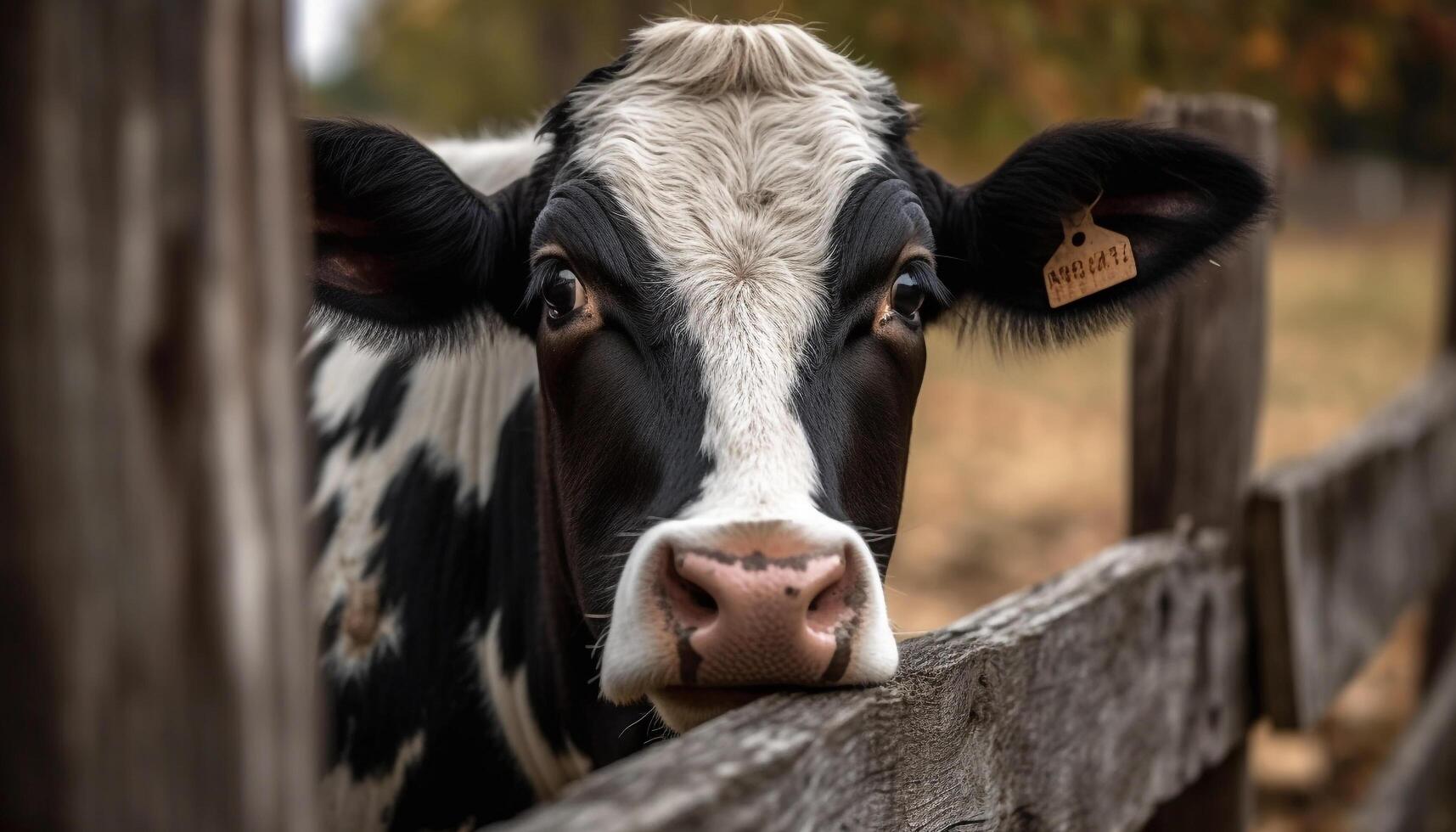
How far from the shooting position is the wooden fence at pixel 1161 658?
1.29 metres

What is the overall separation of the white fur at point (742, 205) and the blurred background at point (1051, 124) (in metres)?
0.36

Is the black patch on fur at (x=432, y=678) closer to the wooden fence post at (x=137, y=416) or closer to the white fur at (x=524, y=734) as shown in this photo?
the white fur at (x=524, y=734)

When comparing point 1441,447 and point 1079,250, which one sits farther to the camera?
point 1441,447

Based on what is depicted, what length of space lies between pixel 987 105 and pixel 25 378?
5297mm

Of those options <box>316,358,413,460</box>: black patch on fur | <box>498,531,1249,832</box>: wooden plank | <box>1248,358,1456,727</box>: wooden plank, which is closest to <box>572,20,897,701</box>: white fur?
<box>498,531,1249,832</box>: wooden plank

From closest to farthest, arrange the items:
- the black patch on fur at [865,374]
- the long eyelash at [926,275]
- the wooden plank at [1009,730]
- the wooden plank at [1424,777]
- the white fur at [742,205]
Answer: the wooden plank at [1009,730] → the white fur at [742,205] → the black patch on fur at [865,374] → the long eyelash at [926,275] → the wooden plank at [1424,777]

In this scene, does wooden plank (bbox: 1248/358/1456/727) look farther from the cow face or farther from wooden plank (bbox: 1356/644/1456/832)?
the cow face

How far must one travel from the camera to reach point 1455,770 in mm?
5234

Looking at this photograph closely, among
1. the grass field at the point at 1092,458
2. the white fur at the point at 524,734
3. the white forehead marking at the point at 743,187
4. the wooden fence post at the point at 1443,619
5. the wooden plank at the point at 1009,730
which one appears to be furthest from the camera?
the grass field at the point at 1092,458

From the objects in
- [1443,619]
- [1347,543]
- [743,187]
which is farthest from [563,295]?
[1443,619]

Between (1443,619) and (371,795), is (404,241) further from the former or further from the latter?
(1443,619)

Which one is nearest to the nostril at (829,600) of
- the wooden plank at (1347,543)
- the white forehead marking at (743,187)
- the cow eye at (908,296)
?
the white forehead marking at (743,187)

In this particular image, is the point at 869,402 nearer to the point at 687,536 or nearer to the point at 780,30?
the point at 687,536

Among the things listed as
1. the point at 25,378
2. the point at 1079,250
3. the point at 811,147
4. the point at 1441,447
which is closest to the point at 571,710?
the point at 811,147
